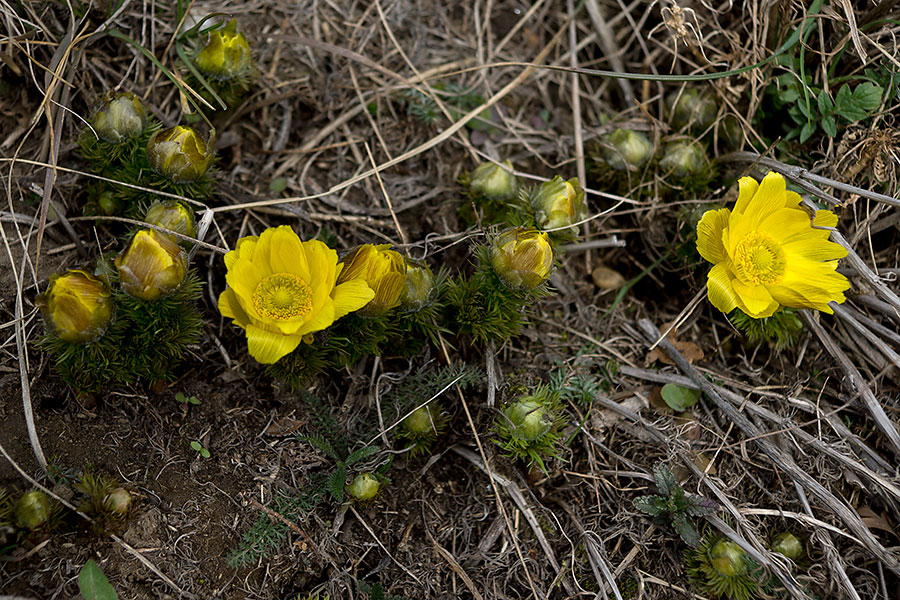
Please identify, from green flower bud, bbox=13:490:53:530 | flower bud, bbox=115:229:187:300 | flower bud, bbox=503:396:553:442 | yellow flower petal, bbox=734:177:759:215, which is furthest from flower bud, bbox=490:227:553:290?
green flower bud, bbox=13:490:53:530

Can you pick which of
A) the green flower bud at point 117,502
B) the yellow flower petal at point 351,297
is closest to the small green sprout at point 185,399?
the green flower bud at point 117,502

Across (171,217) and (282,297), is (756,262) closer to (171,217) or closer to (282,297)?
(282,297)

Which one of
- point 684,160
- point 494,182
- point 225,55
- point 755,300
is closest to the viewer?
point 755,300

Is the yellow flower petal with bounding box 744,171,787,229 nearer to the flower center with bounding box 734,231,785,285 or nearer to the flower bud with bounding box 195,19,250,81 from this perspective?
the flower center with bounding box 734,231,785,285

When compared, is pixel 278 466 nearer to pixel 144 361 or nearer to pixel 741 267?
pixel 144 361

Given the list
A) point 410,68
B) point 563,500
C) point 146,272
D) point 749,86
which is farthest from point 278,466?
point 749,86

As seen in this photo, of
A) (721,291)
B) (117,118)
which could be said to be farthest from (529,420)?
(117,118)
